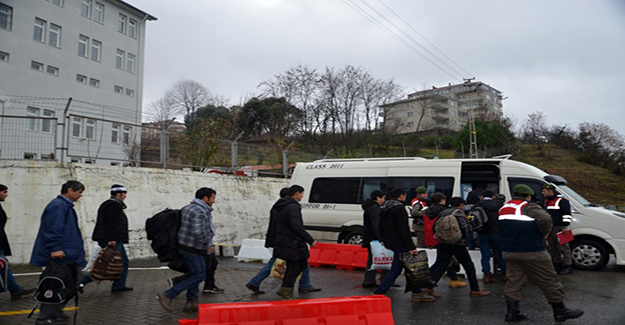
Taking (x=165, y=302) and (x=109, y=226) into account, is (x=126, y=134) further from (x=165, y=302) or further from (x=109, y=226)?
(x=165, y=302)

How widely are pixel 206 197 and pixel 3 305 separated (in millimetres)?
3134

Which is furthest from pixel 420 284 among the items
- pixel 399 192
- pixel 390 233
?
pixel 399 192

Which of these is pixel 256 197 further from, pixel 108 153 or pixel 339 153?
pixel 339 153

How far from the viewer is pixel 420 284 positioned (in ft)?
19.6

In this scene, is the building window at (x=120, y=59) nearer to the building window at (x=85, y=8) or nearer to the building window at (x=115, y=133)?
the building window at (x=85, y=8)

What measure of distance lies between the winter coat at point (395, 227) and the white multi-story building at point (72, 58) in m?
7.89

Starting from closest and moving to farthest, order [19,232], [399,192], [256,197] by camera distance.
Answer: [399,192], [19,232], [256,197]

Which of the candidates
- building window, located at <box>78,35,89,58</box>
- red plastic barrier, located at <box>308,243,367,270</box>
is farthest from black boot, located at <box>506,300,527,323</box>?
building window, located at <box>78,35,89,58</box>

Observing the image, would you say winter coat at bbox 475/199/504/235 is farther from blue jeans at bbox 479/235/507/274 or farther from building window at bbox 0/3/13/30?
building window at bbox 0/3/13/30

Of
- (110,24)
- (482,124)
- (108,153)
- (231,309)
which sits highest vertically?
(110,24)

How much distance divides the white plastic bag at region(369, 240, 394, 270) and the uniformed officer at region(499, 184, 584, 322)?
2289 mm

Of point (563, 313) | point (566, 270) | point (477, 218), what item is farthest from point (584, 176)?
point (563, 313)

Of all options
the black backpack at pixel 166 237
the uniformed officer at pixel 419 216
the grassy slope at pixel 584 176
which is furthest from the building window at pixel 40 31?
the grassy slope at pixel 584 176

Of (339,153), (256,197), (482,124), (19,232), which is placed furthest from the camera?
(482,124)
